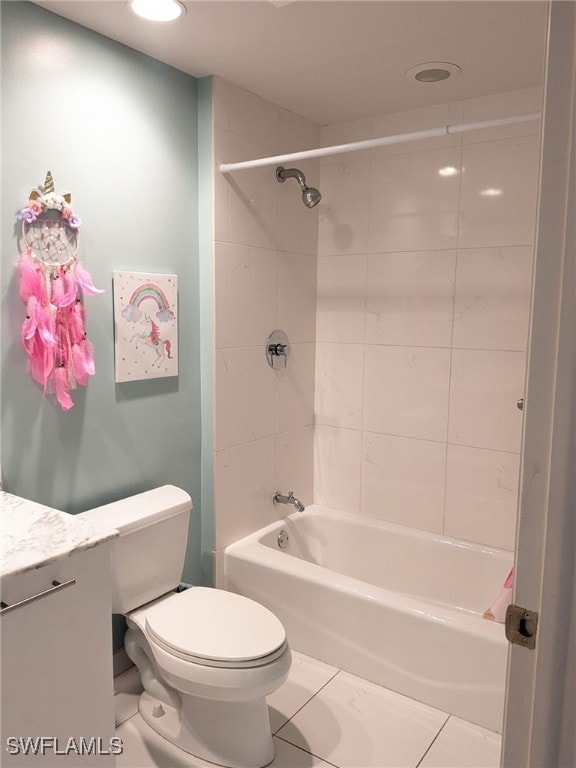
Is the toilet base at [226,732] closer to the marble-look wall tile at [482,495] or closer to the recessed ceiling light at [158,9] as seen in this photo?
the marble-look wall tile at [482,495]

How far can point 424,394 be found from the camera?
271cm

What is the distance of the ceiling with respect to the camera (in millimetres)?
1733

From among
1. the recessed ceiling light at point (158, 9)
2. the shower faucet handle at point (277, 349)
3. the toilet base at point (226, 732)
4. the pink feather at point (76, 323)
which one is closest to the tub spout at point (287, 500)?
the shower faucet handle at point (277, 349)

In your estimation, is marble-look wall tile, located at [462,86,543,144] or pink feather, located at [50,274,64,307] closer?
pink feather, located at [50,274,64,307]

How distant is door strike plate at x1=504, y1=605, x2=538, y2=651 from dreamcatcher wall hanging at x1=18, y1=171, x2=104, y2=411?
148 centimetres

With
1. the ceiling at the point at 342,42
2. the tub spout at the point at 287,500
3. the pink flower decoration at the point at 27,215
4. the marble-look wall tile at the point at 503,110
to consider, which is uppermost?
the ceiling at the point at 342,42

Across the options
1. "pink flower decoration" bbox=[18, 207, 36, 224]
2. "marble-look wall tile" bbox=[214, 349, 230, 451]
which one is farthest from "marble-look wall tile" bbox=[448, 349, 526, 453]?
"pink flower decoration" bbox=[18, 207, 36, 224]

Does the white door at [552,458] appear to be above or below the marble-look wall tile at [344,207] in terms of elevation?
below

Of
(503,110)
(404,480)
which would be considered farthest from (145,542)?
(503,110)

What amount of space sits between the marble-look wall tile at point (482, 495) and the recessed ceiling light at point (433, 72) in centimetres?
152

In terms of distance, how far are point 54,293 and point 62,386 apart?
293 mm

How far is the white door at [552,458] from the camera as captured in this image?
0.74 metres

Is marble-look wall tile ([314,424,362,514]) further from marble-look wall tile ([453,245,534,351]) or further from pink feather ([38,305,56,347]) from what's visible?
pink feather ([38,305,56,347])

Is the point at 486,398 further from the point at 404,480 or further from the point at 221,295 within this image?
the point at 221,295
